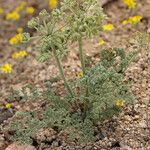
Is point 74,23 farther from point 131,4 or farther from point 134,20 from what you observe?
point 131,4

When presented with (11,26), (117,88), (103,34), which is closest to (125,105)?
(117,88)

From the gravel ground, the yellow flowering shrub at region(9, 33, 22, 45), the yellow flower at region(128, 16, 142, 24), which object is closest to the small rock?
the gravel ground

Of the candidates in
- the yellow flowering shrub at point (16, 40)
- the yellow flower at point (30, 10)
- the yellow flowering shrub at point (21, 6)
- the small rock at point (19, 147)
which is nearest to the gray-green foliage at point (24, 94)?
the small rock at point (19, 147)

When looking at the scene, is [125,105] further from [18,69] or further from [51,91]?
[18,69]

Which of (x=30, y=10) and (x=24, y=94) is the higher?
(x=30, y=10)

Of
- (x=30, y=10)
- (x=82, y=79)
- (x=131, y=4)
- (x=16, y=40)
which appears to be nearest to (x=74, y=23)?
(x=82, y=79)

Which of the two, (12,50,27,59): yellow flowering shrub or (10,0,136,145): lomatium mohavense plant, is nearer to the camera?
(10,0,136,145): lomatium mohavense plant

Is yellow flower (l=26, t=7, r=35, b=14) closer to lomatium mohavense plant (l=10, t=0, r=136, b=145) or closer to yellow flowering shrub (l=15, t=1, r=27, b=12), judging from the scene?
yellow flowering shrub (l=15, t=1, r=27, b=12)

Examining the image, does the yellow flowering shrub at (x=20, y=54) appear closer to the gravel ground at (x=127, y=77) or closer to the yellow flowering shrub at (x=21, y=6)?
the gravel ground at (x=127, y=77)
